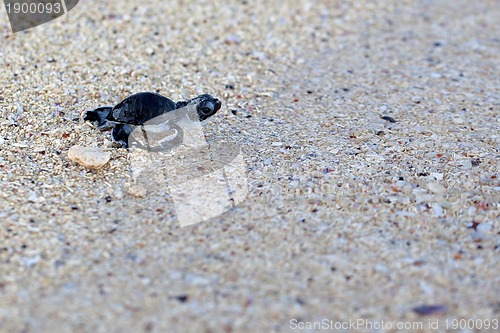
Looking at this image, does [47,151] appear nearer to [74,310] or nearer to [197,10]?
[74,310]

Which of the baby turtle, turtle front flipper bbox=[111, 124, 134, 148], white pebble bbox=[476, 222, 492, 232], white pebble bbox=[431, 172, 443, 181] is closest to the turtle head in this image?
the baby turtle

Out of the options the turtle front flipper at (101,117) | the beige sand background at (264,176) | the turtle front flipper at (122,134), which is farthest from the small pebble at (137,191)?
the turtle front flipper at (101,117)

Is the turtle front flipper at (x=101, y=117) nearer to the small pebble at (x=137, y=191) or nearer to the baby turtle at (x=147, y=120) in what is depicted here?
the baby turtle at (x=147, y=120)

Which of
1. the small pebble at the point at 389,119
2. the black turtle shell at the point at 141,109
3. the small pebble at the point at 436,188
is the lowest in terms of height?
the small pebble at the point at 389,119

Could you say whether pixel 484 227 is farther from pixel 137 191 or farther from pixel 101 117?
pixel 101 117

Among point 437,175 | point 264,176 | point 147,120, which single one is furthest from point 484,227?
point 147,120

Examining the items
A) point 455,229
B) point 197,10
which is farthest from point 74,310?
point 197,10
